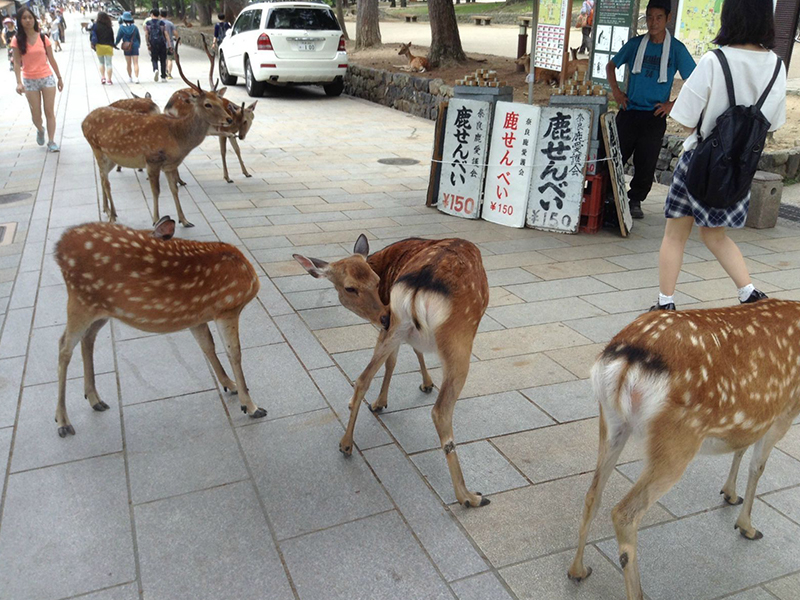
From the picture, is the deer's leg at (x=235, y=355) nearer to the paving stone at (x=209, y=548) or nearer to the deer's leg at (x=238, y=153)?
the paving stone at (x=209, y=548)

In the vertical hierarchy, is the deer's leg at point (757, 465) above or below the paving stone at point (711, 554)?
above

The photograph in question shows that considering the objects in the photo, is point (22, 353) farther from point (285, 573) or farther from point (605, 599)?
point (605, 599)

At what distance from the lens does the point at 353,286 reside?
129 inches

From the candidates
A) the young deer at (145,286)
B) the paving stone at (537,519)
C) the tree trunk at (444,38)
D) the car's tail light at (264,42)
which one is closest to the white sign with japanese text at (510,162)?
the young deer at (145,286)

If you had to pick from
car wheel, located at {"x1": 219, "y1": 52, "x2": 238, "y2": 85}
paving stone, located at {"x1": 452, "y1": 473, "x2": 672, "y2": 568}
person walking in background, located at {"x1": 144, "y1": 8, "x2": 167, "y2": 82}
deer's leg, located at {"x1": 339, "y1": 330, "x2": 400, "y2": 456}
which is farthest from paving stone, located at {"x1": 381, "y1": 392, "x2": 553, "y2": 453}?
person walking in background, located at {"x1": 144, "y1": 8, "x2": 167, "y2": 82}

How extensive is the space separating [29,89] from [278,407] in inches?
336

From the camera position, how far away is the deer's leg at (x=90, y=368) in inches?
139

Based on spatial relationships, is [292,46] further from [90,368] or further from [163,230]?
[90,368]

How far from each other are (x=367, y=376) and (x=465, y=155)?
436cm

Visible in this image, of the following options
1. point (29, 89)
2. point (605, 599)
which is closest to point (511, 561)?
point (605, 599)

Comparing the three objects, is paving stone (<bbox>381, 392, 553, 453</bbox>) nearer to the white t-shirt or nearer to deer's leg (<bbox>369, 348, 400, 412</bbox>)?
deer's leg (<bbox>369, 348, 400, 412</bbox>)

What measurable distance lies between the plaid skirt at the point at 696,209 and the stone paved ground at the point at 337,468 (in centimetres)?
84

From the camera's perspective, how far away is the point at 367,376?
3100mm

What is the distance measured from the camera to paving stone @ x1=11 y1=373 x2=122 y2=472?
3223mm
